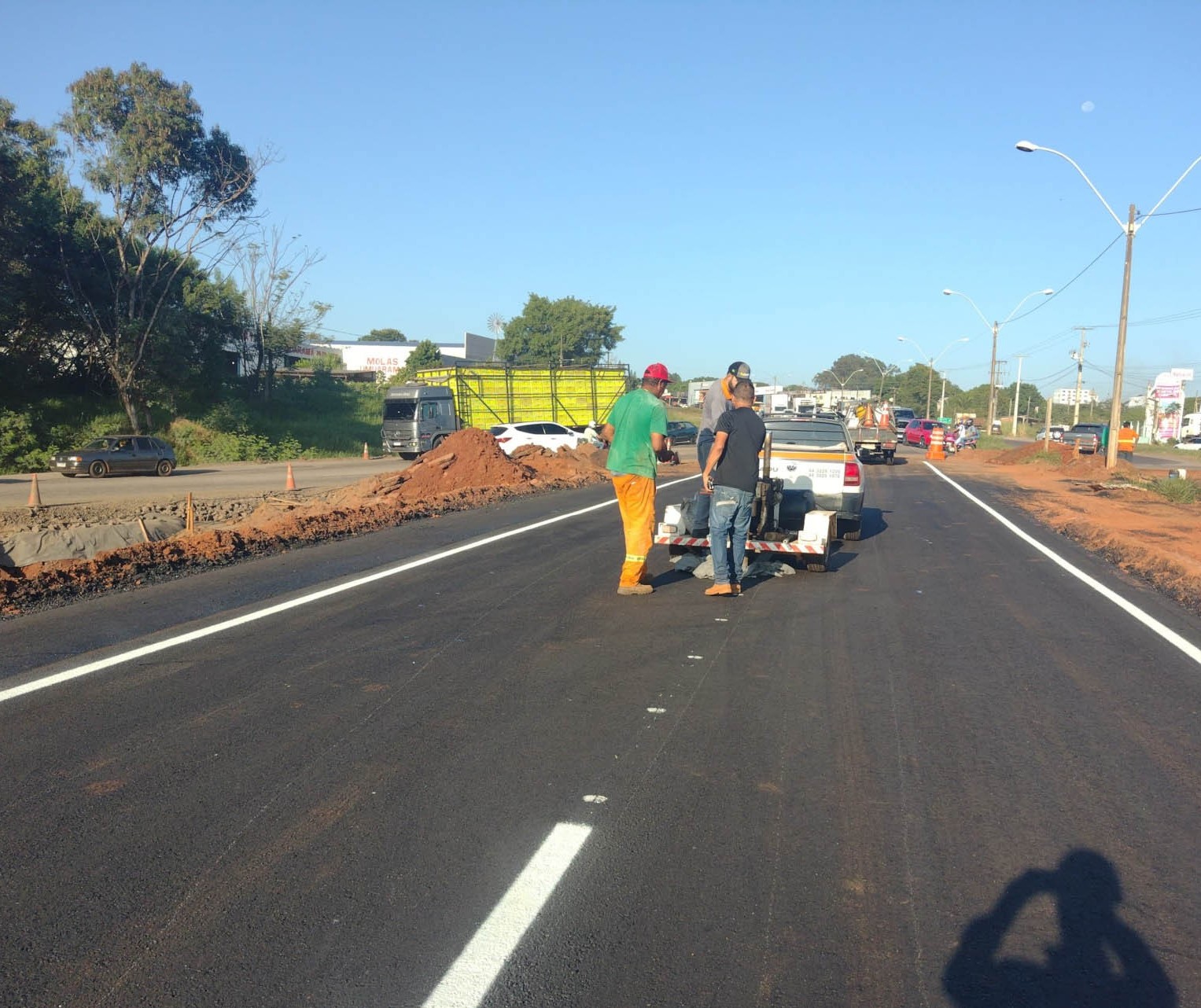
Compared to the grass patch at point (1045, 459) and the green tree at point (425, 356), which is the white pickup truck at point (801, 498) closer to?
the grass patch at point (1045, 459)

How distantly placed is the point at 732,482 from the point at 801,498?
2.87 m

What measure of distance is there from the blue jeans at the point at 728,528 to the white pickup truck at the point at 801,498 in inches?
31.3

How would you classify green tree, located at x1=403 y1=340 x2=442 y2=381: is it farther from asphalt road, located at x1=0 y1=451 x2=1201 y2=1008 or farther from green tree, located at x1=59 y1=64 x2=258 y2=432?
asphalt road, located at x1=0 y1=451 x2=1201 y2=1008


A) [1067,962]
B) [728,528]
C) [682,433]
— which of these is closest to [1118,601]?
[728,528]

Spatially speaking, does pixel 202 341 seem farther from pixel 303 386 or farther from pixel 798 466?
pixel 798 466

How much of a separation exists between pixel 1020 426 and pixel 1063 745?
3595 inches

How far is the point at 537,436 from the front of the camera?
34.0 meters

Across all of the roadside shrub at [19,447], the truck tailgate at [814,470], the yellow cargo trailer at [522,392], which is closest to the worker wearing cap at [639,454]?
the truck tailgate at [814,470]

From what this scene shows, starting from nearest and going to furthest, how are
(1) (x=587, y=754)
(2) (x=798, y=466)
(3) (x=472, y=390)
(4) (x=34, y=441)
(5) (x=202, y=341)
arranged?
(1) (x=587, y=754) < (2) (x=798, y=466) < (4) (x=34, y=441) < (3) (x=472, y=390) < (5) (x=202, y=341)

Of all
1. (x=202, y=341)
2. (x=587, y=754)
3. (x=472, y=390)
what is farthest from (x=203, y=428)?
(x=587, y=754)

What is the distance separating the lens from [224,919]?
333cm

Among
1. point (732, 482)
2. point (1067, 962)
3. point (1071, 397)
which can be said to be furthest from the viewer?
point (1071, 397)

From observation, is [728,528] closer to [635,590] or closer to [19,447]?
[635,590]

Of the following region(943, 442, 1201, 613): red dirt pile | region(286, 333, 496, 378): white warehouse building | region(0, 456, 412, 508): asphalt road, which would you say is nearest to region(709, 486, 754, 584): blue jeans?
region(943, 442, 1201, 613): red dirt pile
